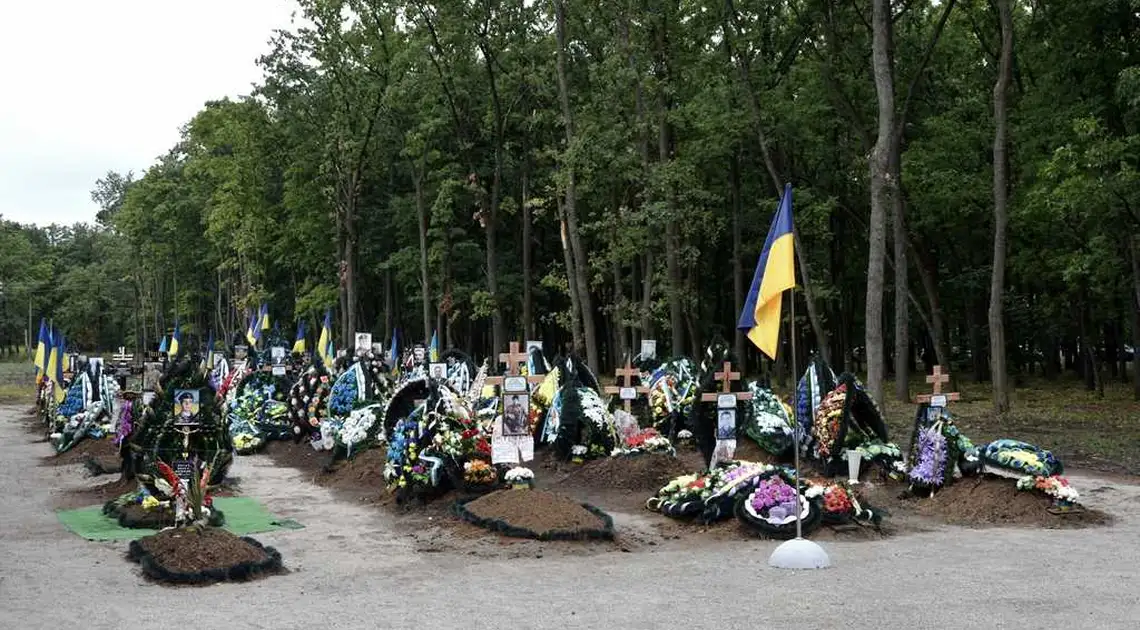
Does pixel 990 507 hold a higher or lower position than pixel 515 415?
lower

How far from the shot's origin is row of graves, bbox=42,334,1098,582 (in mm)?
11094

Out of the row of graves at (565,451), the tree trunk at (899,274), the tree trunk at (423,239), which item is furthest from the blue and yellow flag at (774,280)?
the tree trunk at (423,239)

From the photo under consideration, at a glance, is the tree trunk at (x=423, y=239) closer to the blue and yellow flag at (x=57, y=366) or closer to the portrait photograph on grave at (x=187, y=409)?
the blue and yellow flag at (x=57, y=366)

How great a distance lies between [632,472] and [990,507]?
4.90m

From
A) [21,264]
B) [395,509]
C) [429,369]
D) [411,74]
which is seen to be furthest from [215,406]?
[21,264]

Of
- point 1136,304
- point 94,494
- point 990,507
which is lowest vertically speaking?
point 94,494

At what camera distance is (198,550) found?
31.0 ft

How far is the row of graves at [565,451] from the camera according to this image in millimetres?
11094

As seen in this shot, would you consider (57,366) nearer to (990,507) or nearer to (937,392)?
(937,392)

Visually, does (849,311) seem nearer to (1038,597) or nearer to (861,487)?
(861,487)

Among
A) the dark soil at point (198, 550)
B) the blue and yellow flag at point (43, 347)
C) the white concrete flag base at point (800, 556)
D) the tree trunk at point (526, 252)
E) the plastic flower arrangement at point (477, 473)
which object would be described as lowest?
the white concrete flag base at point (800, 556)

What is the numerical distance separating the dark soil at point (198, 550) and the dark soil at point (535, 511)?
2.75 metres

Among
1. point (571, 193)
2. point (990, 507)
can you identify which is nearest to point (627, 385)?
point (990, 507)

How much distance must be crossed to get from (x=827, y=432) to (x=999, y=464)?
2.96 m
